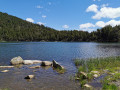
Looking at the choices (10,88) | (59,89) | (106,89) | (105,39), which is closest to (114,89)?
(106,89)

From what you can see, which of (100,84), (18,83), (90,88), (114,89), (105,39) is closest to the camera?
(114,89)

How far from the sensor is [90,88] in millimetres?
10812

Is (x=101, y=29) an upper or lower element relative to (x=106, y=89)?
upper

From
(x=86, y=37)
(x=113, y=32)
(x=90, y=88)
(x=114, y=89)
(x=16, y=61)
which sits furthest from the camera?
(x=86, y=37)

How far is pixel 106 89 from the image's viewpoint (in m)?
9.55

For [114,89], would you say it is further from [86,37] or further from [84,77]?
[86,37]

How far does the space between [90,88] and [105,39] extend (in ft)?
501

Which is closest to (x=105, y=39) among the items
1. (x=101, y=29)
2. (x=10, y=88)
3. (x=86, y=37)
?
(x=101, y=29)

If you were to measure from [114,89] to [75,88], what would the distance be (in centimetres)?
346

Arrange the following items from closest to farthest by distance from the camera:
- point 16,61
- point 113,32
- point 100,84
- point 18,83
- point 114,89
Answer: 1. point 114,89
2. point 100,84
3. point 18,83
4. point 16,61
5. point 113,32

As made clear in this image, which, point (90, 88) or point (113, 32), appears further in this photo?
point (113, 32)

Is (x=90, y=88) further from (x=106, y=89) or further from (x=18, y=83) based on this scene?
(x=18, y=83)

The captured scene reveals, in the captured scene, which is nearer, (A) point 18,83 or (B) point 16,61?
(A) point 18,83

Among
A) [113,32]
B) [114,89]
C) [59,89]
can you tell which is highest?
[113,32]
